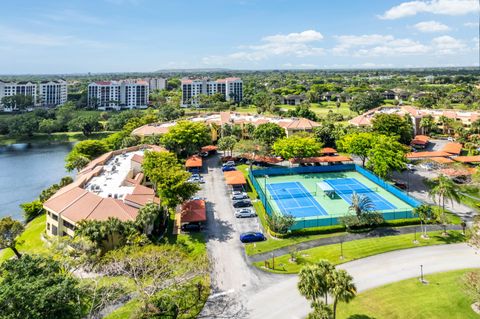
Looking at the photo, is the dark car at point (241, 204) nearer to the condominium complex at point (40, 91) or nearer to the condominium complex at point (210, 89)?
the condominium complex at point (210, 89)

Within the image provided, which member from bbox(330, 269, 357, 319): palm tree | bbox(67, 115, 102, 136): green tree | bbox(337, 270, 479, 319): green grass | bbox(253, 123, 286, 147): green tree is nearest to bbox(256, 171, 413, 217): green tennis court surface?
bbox(253, 123, 286, 147): green tree

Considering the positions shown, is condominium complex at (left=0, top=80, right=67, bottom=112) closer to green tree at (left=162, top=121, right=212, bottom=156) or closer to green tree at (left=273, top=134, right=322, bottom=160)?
green tree at (left=162, top=121, right=212, bottom=156)

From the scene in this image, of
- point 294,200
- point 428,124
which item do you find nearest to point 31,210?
point 294,200

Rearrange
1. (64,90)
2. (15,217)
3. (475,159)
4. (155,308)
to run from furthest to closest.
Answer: (64,90) → (475,159) → (15,217) → (155,308)

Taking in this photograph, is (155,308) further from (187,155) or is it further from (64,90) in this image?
(64,90)

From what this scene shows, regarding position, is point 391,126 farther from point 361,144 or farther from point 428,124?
point 428,124

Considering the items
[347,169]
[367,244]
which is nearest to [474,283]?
[367,244]

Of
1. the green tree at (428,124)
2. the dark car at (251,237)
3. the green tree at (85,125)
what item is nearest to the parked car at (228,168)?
the dark car at (251,237)
